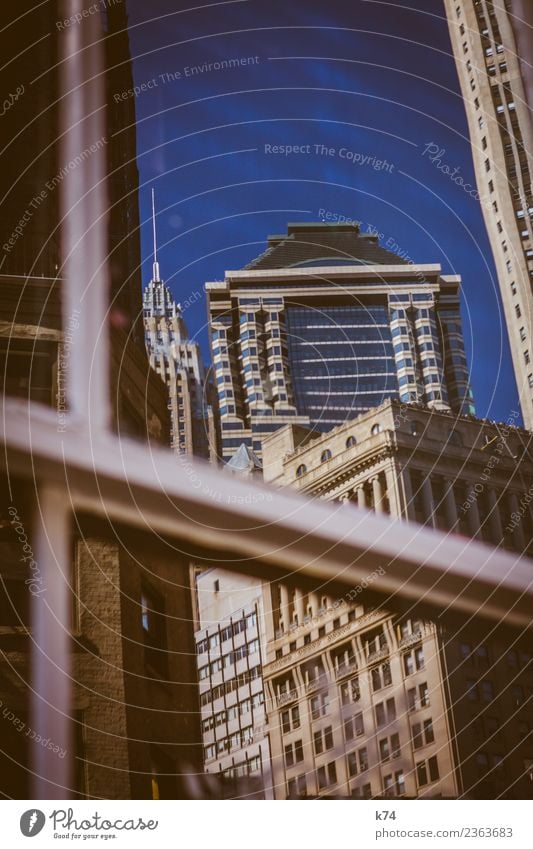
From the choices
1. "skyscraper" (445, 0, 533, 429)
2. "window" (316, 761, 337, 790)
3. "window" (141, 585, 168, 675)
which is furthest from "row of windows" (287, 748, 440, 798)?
"skyscraper" (445, 0, 533, 429)

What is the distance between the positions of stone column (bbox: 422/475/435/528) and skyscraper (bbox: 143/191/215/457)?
5.37 ft

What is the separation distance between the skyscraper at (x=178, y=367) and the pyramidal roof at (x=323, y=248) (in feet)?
2.44

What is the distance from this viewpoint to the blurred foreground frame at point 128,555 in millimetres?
8164

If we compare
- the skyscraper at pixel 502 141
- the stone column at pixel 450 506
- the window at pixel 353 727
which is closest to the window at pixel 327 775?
the window at pixel 353 727

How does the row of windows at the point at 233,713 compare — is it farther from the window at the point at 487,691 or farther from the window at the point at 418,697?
the window at the point at 487,691

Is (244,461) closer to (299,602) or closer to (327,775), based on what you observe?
(299,602)

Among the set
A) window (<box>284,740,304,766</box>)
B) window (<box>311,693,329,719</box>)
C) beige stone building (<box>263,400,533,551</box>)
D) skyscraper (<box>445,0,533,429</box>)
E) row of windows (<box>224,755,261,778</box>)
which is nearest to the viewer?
row of windows (<box>224,755,261,778</box>)

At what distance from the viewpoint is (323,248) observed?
965 cm

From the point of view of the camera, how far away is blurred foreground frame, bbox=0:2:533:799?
26.8 feet

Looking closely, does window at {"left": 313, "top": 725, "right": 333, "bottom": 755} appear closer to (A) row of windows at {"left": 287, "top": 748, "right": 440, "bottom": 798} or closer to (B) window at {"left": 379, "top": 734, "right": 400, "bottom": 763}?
(A) row of windows at {"left": 287, "top": 748, "right": 440, "bottom": 798}

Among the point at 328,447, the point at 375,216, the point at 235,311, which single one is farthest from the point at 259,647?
the point at 375,216

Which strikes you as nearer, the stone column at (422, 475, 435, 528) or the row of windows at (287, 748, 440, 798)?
the row of windows at (287, 748, 440, 798)
